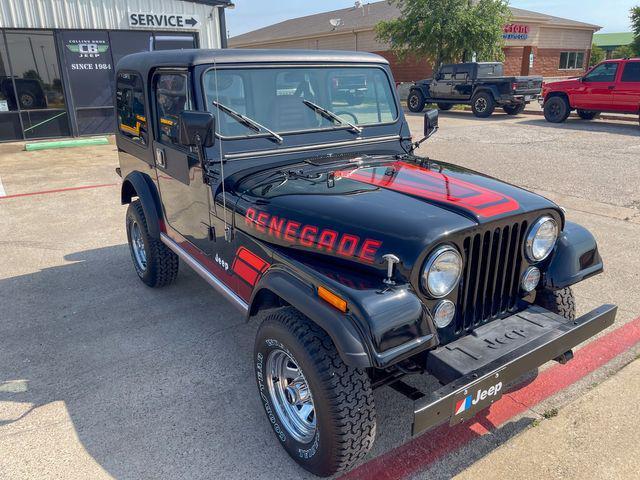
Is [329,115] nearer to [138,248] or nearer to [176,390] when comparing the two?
[176,390]

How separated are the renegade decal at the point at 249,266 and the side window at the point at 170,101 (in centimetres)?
101

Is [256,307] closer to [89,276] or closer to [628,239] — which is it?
[89,276]

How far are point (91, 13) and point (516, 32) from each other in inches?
952

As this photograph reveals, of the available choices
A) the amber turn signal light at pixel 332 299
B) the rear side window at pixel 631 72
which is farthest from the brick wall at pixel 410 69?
the amber turn signal light at pixel 332 299

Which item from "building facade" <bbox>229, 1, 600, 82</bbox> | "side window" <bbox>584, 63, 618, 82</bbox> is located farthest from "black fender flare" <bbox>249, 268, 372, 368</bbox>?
"building facade" <bbox>229, 1, 600, 82</bbox>

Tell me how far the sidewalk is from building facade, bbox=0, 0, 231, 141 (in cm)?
1209

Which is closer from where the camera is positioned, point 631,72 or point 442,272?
point 442,272

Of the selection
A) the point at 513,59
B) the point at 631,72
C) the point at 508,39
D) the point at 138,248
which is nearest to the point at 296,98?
the point at 138,248

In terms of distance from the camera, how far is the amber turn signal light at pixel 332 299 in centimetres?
216

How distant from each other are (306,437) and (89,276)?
128 inches

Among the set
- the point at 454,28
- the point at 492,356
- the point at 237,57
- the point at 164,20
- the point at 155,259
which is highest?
the point at 454,28

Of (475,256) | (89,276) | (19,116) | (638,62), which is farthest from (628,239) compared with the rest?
(19,116)

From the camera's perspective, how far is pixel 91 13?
12656mm

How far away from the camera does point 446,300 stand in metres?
2.37
